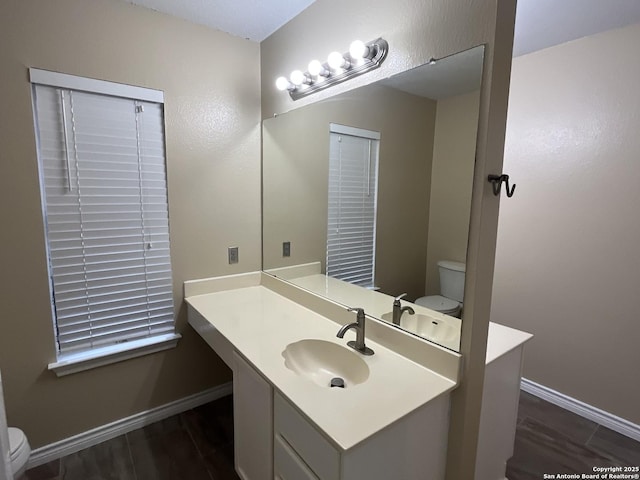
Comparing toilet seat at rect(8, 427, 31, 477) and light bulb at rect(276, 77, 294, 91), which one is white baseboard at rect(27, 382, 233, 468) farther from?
light bulb at rect(276, 77, 294, 91)

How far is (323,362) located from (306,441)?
47cm

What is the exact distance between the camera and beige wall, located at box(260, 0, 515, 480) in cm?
106

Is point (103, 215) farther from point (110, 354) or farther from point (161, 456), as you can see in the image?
point (161, 456)

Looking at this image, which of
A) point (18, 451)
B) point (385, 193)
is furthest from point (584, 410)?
point (18, 451)

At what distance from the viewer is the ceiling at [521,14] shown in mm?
1674

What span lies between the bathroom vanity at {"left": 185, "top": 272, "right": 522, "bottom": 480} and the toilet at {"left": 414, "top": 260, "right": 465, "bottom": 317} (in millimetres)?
154

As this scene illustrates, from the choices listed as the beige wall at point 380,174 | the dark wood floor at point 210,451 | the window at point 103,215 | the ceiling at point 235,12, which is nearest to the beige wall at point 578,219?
the dark wood floor at point 210,451

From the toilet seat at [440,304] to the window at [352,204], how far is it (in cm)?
31

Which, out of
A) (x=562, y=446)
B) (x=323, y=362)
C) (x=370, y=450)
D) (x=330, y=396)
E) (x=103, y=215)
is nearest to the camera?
(x=370, y=450)

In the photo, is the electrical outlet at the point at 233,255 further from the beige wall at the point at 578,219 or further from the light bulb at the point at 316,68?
the beige wall at the point at 578,219

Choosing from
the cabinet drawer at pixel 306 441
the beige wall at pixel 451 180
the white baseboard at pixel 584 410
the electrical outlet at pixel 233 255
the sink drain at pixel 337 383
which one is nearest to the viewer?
the cabinet drawer at pixel 306 441

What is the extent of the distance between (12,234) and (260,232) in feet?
4.20

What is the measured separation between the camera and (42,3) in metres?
1.50

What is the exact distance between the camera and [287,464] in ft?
3.73
